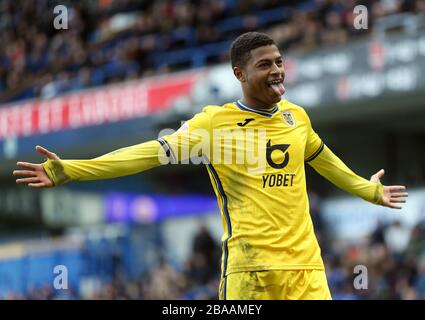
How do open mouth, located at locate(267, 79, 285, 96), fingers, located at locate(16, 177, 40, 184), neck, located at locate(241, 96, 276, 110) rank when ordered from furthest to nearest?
neck, located at locate(241, 96, 276, 110) < open mouth, located at locate(267, 79, 285, 96) < fingers, located at locate(16, 177, 40, 184)

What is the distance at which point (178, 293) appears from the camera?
1703cm

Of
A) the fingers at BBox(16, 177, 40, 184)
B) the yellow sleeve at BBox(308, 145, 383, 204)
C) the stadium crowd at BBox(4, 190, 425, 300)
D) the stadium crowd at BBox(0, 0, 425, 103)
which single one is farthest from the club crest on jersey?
the stadium crowd at BBox(0, 0, 425, 103)

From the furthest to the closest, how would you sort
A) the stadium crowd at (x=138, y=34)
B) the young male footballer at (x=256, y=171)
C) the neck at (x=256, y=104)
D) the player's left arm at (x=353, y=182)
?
the stadium crowd at (x=138, y=34) < the player's left arm at (x=353, y=182) < the neck at (x=256, y=104) < the young male footballer at (x=256, y=171)

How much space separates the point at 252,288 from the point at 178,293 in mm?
11291

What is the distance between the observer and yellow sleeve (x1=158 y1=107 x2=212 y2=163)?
5902 millimetres

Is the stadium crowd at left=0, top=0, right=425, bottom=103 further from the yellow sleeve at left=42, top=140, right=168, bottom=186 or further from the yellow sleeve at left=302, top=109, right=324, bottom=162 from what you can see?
the yellow sleeve at left=42, top=140, right=168, bottom=186

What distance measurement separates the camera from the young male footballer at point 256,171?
5.86 meters

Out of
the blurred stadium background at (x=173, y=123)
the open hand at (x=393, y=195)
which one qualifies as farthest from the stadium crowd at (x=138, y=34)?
the open hand at (x=393, y=195)

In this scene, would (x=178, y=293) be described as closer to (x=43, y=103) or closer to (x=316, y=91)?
(x=316, y=91)

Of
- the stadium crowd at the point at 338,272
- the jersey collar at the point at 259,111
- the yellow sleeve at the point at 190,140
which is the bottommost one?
the stadium crowd at the point at 338,272

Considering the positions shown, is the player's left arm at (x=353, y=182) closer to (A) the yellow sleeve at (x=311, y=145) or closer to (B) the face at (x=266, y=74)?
(A) the yellow sleeve at (x=311, y=145)
